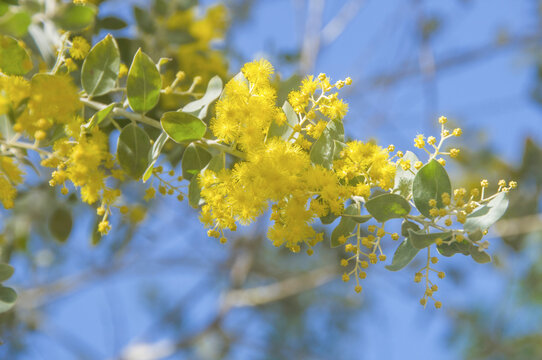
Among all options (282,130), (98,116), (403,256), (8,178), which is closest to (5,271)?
(8,178)

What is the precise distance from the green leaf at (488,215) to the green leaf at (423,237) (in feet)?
0.20

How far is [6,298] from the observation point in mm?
1523

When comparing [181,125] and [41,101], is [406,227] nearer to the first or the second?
[181,125]

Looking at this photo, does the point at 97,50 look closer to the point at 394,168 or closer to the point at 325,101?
the point at 325,101

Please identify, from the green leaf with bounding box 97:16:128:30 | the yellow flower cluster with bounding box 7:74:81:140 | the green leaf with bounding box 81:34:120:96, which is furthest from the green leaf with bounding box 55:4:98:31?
the green leaf with bounding box 97:16:128:30

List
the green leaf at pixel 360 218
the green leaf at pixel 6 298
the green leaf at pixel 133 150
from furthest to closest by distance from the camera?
1. the green leaf at pixel 133 150
2. the green leaf at pixel 6 298
3. the green leaf at pixel 360 218

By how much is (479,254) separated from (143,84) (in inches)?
42.3

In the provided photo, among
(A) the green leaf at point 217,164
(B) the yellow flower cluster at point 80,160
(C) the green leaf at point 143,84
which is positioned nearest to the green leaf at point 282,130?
(A) the green leaf at point 217,164

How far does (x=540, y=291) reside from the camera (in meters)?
6.66

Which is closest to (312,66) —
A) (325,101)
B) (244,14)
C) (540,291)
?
(244,14)

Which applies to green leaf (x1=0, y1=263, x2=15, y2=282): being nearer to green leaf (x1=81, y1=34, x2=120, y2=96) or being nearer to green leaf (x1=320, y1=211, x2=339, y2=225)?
green leaf (x1=81, y1=34, x2=120, y2=96)

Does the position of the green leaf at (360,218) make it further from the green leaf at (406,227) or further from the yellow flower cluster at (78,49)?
the yellow flower cluster at (78,49)

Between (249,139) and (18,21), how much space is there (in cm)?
63

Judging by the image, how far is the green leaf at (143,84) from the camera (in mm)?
1524
